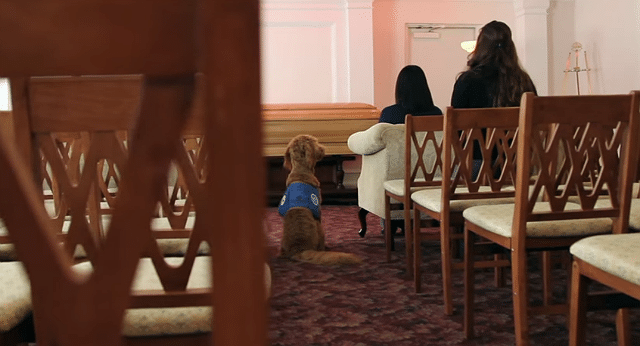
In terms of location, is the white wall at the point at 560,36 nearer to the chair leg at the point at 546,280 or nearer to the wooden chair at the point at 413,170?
the wooden chair at the point at 413,170

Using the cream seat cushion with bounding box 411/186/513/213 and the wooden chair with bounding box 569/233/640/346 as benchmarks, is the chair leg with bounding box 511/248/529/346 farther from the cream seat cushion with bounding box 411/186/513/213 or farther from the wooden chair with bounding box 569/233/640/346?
the cream seat cushion with bounding box 411/186/513/213

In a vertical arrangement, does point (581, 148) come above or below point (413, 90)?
below

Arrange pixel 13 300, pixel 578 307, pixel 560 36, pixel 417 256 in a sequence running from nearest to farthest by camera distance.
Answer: pixel 13 300, pixel 578 307, pixel 417 256, pixel 560 36

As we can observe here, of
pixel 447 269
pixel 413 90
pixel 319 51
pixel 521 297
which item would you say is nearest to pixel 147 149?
pixel 521 297

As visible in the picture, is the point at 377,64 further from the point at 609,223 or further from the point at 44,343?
the point at 44,343

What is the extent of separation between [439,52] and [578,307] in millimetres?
6708

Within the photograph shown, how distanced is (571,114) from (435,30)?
6.37m

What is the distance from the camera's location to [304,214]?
3.60 meters

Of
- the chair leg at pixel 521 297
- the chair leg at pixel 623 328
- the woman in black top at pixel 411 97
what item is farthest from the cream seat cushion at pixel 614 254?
the woman in black top at pixel 411 97

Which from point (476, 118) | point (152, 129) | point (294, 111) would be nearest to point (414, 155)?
point (476, 118)

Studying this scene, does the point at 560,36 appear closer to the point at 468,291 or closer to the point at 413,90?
the point at 413,90

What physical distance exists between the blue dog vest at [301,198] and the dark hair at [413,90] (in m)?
1.03

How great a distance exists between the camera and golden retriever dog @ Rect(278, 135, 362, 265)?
→ 11.7ft

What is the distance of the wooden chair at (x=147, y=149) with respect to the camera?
0.38 meters
